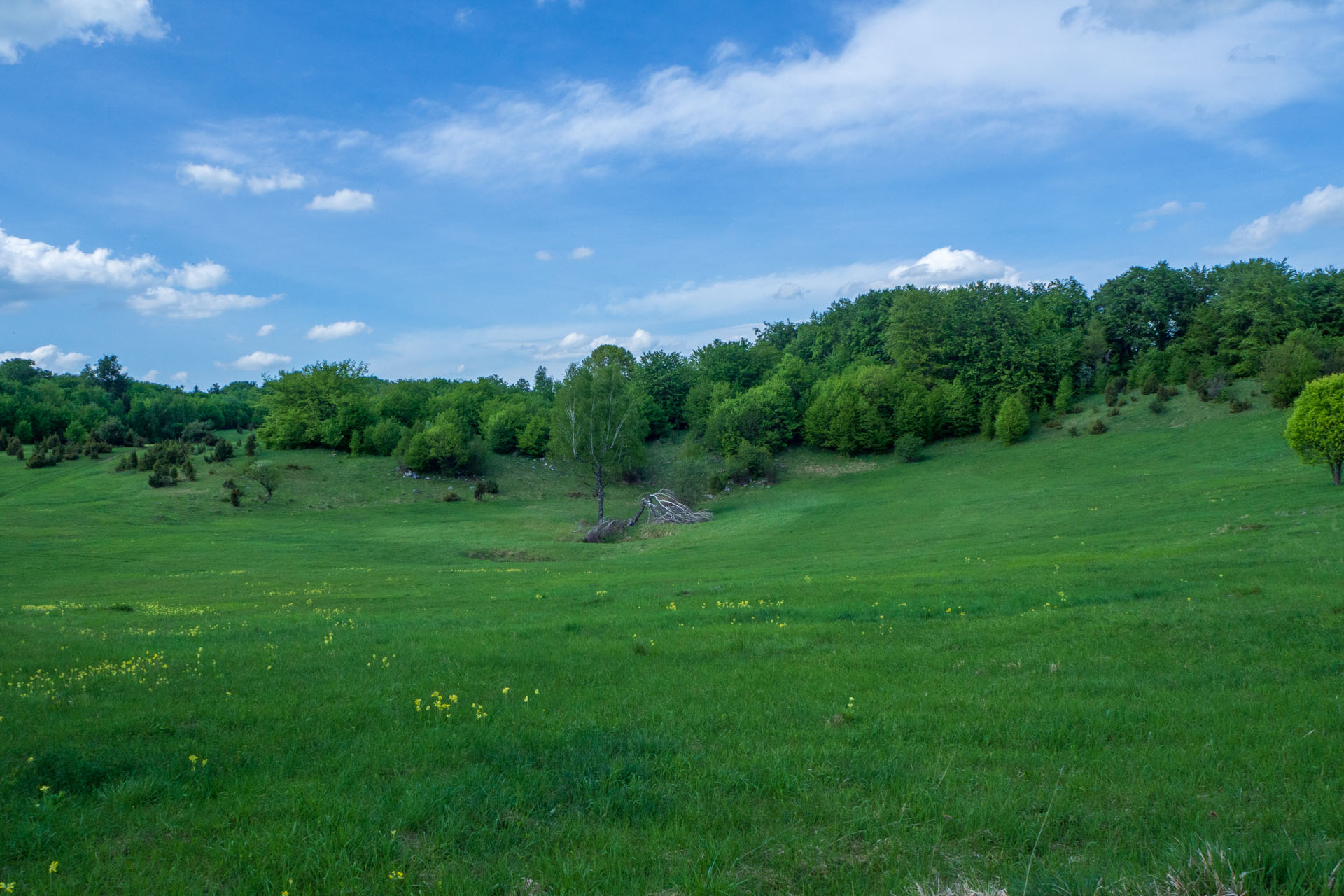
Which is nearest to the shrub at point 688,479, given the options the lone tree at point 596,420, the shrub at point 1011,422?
the lone tree at point 596,420

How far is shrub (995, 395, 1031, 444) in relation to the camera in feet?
251

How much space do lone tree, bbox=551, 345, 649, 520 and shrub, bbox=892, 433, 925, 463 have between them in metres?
30.7

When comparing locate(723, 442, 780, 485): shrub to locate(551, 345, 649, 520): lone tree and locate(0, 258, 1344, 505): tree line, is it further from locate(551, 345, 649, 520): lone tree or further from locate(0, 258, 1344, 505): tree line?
locate(551, 345, 649, 520): lone tree

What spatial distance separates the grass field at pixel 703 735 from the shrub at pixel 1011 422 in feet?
183

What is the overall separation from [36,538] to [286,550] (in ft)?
45.7

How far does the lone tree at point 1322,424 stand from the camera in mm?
34344

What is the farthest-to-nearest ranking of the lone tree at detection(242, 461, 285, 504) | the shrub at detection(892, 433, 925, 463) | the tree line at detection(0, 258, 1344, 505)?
the shrub at detection(892, 433, 925, 463) < the tree line at detection(0, 258, 1344, 505) < the lone tree at detection(242, 461, 285, 504)

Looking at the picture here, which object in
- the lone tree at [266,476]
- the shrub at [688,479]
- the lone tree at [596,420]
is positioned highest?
the lone tree at [596,420]

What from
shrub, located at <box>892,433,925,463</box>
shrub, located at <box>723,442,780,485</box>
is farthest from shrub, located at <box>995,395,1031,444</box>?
shrub, located at <box>723,442,780,485</box>

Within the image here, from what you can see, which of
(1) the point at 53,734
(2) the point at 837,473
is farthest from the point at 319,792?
(2) the point at 837,473

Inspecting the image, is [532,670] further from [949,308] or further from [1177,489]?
[949,308]

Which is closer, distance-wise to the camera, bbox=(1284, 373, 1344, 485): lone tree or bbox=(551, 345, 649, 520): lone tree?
bbox=(1284, 373, 1344, 485): lone tree

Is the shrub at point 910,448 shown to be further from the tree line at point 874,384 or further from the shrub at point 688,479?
the shrub at point 688,479

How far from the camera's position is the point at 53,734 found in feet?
24.9
